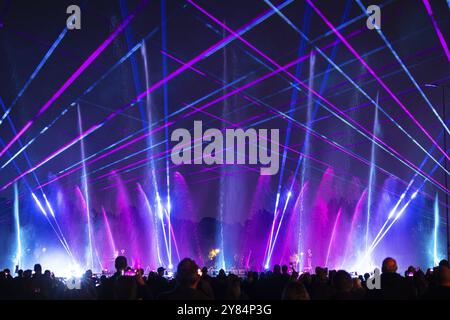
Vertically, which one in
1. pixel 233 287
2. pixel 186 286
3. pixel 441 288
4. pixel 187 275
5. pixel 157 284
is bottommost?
pixel 157 284

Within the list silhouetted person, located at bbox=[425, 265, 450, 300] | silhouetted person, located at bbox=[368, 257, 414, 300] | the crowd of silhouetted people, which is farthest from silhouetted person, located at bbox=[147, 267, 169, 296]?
silhouetted person, located at bbox=[425, 265, 450, 300]

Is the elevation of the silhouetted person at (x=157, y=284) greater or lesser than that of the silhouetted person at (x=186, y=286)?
lesser

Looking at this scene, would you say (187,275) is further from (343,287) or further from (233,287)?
(233,287)

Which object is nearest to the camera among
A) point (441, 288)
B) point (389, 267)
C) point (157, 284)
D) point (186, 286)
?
point (186, 286)

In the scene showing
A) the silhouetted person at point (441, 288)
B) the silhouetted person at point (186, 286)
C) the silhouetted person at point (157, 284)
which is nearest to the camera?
the silhouetted person at point (186, 286)

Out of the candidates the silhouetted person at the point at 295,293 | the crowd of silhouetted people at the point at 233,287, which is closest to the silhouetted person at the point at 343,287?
the crowd of silhouetted people at the point at 233,287

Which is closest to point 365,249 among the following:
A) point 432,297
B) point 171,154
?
point 171,154

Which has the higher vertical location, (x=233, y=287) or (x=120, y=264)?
(x=120, y=264)

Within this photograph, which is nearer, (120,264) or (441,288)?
(441,288)

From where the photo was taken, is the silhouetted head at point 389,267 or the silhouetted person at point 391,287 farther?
the silhouetted head at point 389,267

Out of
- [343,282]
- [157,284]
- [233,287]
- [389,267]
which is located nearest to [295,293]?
[343,282]

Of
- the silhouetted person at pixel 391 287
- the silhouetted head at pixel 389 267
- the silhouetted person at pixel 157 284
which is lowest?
the silhouetted person at pixel 157 284

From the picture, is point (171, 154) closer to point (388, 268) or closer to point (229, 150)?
point (229, 150)

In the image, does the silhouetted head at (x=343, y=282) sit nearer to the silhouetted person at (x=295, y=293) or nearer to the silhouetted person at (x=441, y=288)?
the silhouetted person at (x=295, y=293)
